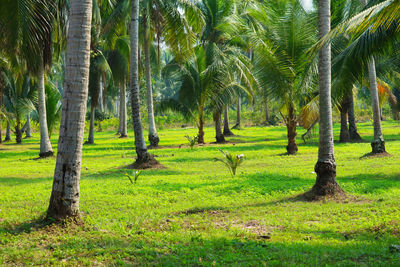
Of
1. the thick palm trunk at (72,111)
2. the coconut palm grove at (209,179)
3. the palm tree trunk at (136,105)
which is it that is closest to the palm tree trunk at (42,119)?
the coconut palm grove at (209,179)

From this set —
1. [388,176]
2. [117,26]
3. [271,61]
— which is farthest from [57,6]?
[388,176]

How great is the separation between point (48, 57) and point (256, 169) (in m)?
9.40

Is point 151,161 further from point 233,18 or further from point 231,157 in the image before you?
point 233,18

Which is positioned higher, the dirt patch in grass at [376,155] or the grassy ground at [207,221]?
the dirt patch in grass at [376,155]

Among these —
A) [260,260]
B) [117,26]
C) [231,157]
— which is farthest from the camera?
[117,26]

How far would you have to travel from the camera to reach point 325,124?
25.6 ft

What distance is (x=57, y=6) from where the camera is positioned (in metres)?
14.5

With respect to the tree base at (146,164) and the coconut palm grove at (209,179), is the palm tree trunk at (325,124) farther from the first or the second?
the tree base at (146,164)

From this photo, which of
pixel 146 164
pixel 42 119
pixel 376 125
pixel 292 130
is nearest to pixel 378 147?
pixel 376 125

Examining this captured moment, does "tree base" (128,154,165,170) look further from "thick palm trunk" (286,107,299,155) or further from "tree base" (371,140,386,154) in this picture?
"tree base" (371,140,386,154)

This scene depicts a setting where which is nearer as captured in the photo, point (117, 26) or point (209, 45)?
point (117, 26)

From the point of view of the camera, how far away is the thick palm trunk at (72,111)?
5.58 m

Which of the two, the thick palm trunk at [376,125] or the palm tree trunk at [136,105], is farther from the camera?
the thick palm trunk at [376,125]

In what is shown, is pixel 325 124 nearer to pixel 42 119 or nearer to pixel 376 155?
pixel 376 155
